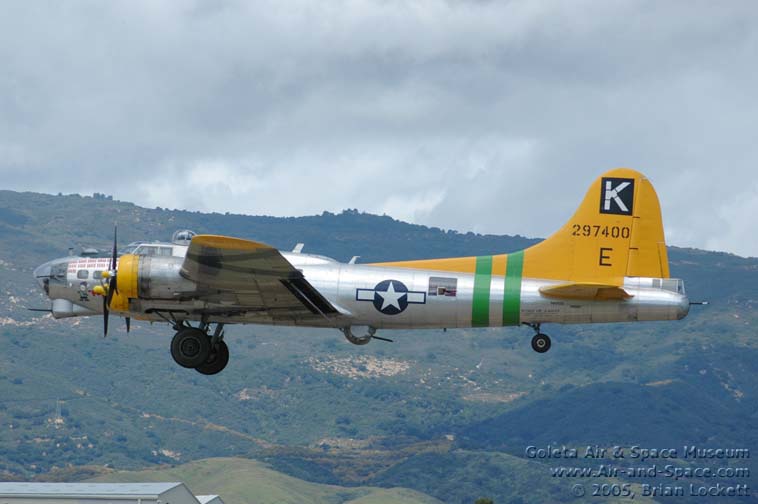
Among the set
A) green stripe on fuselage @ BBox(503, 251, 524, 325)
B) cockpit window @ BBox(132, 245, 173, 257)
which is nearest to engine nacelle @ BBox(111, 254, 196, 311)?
cockpit window @ BBox(132, 245, 173, 257)

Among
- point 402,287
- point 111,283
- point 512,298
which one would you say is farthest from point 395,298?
point 111,283

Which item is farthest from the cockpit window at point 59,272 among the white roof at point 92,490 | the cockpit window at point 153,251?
the white roof at point 92,490

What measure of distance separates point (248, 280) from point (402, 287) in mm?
4748

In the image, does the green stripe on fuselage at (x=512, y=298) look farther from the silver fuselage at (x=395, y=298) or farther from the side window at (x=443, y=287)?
the side window at (x=443, y=287)

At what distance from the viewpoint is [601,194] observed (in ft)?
139

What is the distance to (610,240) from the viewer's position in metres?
41.4

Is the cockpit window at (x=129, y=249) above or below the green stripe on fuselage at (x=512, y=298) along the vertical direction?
above

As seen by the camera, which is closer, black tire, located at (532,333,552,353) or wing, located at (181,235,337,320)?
wing, located at (181,235,337,320)

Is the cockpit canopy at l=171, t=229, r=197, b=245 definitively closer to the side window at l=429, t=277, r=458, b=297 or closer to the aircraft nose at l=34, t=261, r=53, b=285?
the aircraft nose at l=34, t=261, r=53, b=285

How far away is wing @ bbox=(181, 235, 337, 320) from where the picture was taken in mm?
37875

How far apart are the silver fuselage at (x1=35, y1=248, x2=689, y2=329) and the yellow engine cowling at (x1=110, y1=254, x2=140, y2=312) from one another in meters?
0.27

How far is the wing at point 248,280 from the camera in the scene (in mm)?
37875

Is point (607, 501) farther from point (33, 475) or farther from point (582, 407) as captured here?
point (33, 475)

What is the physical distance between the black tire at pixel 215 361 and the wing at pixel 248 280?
1.77 metres
